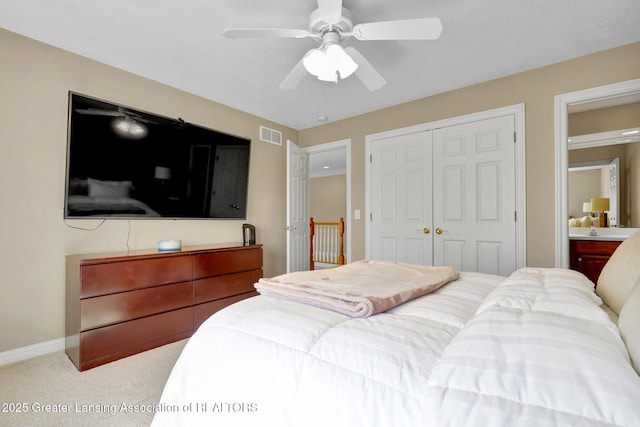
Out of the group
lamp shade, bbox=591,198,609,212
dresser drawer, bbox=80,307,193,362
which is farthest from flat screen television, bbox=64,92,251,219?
lamp shade, bbox=591,198,609,212

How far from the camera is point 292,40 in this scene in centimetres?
234

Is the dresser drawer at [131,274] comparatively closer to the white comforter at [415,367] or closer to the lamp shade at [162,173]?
the lamp shade at [162,173]

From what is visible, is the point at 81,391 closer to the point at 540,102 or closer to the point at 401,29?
the point at 401,29

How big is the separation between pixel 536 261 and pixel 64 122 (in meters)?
4.33

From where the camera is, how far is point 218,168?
11.6 ft

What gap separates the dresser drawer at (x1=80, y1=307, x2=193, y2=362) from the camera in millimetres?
2150

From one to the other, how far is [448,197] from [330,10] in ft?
7.61

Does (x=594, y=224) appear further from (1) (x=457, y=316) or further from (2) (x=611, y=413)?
(2) (x=611, y=413)

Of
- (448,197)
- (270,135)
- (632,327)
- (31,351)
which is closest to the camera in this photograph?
(632,327)

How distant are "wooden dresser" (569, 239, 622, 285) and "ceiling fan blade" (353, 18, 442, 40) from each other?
113 inches

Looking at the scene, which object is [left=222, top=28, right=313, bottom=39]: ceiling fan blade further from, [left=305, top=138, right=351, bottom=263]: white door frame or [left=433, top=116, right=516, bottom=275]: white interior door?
[left=305, top=138, right=351, bottom=263]: white door frame

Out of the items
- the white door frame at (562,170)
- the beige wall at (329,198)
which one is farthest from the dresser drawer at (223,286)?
the beige wall at (329,198)

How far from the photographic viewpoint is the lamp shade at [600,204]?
3383 mm

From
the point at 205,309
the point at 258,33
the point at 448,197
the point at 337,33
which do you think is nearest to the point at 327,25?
the point at 337,33
